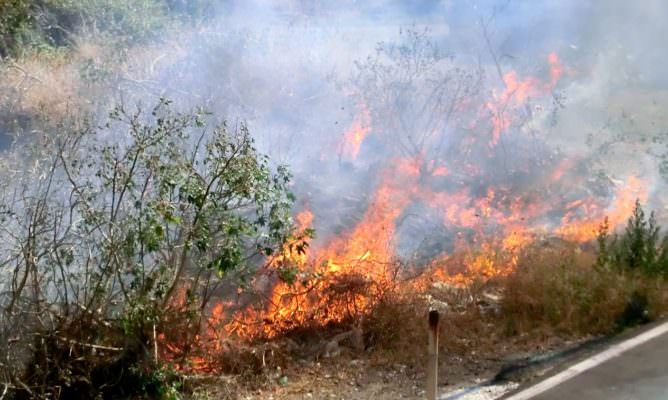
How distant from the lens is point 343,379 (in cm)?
529

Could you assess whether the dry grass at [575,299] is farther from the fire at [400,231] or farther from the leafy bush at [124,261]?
the leafy bush at [124,261]

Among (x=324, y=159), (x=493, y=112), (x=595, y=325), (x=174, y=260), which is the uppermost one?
(x=493, y=112)

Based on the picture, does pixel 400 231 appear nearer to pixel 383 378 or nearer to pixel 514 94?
pixel 383 378

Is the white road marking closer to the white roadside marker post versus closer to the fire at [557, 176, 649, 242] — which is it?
the white roadside marker post

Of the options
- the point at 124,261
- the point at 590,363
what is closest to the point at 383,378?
the point at 590,363

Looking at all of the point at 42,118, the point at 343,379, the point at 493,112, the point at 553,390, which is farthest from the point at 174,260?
the point at 493,112

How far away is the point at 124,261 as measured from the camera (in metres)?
4.93

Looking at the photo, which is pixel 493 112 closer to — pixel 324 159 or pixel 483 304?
pixel 324 159

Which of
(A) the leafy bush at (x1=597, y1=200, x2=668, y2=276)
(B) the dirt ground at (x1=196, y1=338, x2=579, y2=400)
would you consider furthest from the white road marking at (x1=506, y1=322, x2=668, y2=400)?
(A) the leafy bush at (x1=597, y1=200, x2=668, y2=276)

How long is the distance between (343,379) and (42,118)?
15.5 ft

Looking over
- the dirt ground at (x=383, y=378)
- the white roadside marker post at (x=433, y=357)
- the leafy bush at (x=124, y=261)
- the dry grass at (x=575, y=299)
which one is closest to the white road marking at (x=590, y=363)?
the dirt ground at (x=383, y=378)

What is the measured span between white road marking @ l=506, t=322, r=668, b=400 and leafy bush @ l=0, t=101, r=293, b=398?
86.9 inches

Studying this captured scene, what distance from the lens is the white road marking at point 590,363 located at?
15.9 feet

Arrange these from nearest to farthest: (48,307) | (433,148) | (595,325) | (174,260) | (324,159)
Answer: (48,307) → (174,260) → (595,325) → (324,159) → (433,148)
